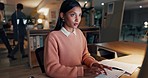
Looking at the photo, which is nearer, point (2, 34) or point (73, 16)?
point (73, 16)

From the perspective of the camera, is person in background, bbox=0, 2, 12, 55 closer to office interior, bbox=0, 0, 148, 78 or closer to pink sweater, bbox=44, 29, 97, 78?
office interior, bbox=0, 0, 148, 78

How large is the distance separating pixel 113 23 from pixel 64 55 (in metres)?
2.65

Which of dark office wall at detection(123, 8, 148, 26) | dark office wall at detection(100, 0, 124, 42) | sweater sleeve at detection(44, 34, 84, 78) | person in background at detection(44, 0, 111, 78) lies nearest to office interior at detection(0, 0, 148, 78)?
dark office wall at detection(100, 0, 124, 42)

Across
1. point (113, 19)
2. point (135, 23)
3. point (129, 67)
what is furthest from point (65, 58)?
point (135, 23)

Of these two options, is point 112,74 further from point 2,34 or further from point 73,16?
point 2,34

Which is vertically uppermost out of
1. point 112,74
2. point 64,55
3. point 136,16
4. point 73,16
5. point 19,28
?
point 136,16

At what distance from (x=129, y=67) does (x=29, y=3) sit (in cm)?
311

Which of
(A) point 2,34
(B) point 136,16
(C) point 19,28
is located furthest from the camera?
(B) point 136,16

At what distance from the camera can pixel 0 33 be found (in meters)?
3.30

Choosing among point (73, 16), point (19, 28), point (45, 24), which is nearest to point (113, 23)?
point (45, 24)

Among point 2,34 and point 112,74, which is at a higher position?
point 2,34

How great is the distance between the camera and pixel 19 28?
11.5ft

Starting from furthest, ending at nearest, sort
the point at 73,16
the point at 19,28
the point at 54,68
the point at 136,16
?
the point at 136,16
the point at 19,28
the point at 73,16
the point at 54,68

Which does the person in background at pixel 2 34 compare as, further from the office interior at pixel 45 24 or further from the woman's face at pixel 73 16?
the woman's face at pixel 73 16
